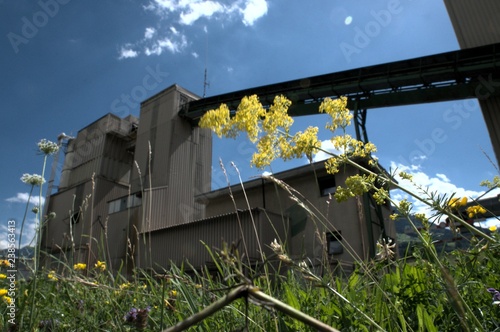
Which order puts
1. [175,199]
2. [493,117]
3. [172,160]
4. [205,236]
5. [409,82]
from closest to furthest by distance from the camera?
1. [493,117]
2. [409,82]
3. [205,236]
4. [175,199]
5. [172,160]

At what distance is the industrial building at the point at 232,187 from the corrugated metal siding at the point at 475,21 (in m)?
0.03

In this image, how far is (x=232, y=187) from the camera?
50.8 feet

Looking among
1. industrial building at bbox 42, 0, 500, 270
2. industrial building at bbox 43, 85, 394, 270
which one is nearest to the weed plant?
industrial building at bbox 42, 0, 500, 270

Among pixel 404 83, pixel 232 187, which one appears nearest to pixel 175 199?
pixel 232 187

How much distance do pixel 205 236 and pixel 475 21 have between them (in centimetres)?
1191

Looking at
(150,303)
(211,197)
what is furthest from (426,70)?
(150,303)

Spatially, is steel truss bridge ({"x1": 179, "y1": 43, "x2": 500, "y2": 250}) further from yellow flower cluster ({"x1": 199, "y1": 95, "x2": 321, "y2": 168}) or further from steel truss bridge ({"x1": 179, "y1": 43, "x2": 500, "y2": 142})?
yellow flower cluster ({"x1": 199, "y1": 95, "x2": 321, "y2": 168})

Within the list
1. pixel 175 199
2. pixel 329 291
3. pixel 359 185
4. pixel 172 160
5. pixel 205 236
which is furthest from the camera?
pixel 172 160

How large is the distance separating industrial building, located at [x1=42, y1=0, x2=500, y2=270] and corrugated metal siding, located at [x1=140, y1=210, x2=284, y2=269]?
0.04 meters

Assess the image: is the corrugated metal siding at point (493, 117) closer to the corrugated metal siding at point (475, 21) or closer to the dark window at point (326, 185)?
the corrugated metal siding at point (475, 21)

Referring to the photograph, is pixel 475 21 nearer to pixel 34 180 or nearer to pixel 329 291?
pixel 329 291

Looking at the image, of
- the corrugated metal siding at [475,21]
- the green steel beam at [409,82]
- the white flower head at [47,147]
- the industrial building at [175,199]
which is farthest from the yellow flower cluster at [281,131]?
the corrugated metal siding at [475,21]

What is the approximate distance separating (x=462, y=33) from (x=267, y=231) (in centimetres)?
936

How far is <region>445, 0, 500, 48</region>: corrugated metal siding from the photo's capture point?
10211mm
